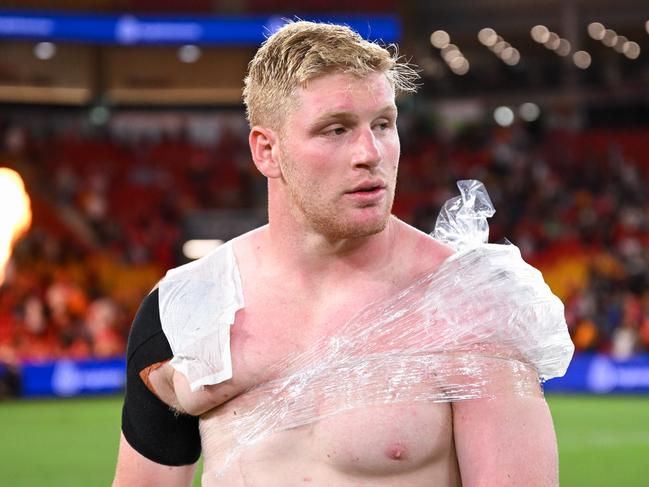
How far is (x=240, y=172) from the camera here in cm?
3061

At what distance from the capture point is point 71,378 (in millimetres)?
20531

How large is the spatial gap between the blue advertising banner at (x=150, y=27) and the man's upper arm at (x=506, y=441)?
2664 cm

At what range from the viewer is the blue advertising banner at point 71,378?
66.3 feet

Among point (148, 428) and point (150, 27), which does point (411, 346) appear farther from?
point (150, 27)

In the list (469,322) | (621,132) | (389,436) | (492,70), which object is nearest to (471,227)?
(469,322)

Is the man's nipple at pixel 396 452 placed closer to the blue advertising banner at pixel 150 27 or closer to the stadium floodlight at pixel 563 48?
the blue advertising banner at pixel 150 27

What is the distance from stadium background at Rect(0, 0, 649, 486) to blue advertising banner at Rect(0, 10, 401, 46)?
2.3 inches

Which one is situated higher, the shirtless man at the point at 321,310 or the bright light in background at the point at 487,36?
the bright light in background at the point at 487,36

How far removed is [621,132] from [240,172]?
10054 mm

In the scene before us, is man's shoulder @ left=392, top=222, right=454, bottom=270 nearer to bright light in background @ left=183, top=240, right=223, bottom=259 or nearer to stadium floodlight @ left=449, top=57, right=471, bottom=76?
bright light in background @ left=183, top=240, right=223, bottom=259

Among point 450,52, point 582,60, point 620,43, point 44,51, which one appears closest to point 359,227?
point 44,51

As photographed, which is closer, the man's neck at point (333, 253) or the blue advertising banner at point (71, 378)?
the man's neck at point (333, 253)

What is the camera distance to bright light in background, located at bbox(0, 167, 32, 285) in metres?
18.4

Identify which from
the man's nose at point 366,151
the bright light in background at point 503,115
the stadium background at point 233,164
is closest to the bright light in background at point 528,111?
the stadium background at point 233,164
